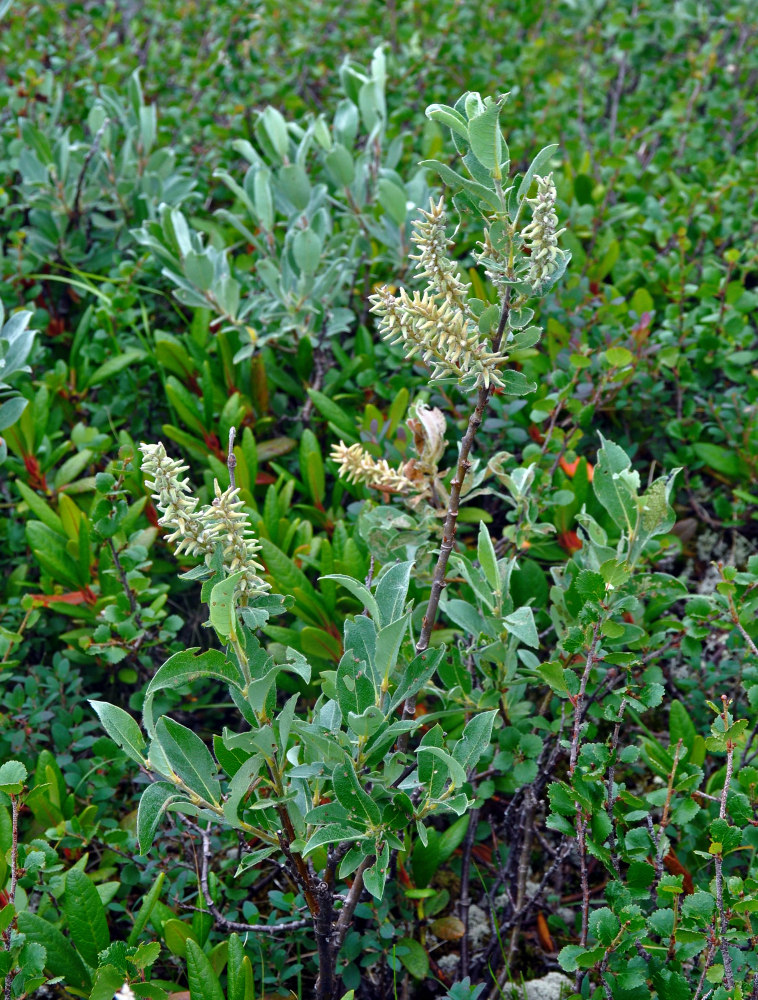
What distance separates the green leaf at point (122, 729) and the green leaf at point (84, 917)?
0.43 m

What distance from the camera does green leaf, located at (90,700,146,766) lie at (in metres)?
1.73

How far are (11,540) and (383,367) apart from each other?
4.37ft

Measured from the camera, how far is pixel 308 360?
3.27 metres

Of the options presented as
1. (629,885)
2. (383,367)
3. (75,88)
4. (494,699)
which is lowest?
(629,885)

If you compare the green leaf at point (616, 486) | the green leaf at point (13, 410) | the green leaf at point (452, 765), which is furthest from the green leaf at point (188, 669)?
the green leaf at point (13, 410)

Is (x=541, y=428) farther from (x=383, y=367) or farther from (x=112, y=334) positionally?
(x=112, y=334)


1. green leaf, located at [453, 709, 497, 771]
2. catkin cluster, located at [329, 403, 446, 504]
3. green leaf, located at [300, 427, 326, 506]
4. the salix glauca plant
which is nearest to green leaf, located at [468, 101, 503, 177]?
the salix glauca plant

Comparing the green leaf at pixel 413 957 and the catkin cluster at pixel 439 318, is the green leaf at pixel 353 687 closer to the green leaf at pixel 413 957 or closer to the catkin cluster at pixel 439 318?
the catkin cluster at pixel 439 318

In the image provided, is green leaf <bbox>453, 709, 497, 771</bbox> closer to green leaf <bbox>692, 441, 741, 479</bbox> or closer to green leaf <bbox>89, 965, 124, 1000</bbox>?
green leaf <bbox>89, 965, 124, 1000</bbox>

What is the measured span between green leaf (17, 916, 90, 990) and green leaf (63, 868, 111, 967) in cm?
3

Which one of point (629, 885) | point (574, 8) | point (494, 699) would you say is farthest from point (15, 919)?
point (574, 8)

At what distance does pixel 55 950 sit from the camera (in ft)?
6.43

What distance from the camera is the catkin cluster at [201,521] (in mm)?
1529

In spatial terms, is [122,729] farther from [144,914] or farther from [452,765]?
[452,765]
